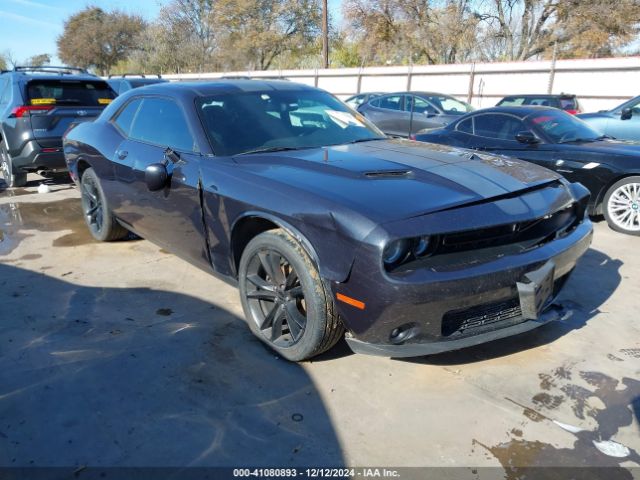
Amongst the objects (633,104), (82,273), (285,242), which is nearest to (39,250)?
(82,273)

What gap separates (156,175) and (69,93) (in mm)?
5118

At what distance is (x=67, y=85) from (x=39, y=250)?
12.1 feet

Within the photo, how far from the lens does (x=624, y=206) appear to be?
5516mm

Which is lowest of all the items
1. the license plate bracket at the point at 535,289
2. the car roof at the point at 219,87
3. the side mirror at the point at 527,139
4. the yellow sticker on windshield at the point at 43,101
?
the license plate bracket at the point at 535,289

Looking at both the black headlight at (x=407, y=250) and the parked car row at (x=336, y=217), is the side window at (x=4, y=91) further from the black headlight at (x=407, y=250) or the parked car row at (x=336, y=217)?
the black headlight at (x=407, y=250)

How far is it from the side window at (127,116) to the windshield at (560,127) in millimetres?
4520

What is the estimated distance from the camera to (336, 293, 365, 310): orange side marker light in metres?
2.36

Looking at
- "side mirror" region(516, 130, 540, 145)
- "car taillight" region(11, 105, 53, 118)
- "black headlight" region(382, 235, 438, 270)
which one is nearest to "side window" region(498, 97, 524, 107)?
"side mirror" region(516, 130, 540, 145)

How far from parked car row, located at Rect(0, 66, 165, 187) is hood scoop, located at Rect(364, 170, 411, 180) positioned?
547cm

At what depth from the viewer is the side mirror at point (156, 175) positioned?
11.3 ft

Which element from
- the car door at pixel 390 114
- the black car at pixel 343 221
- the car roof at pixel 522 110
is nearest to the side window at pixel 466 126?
the car roof at pixel 522 110

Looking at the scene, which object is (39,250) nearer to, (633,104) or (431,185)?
(431,185)

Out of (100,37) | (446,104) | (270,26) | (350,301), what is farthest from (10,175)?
(100,37)

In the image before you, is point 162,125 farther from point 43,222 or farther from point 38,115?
point 38,115
